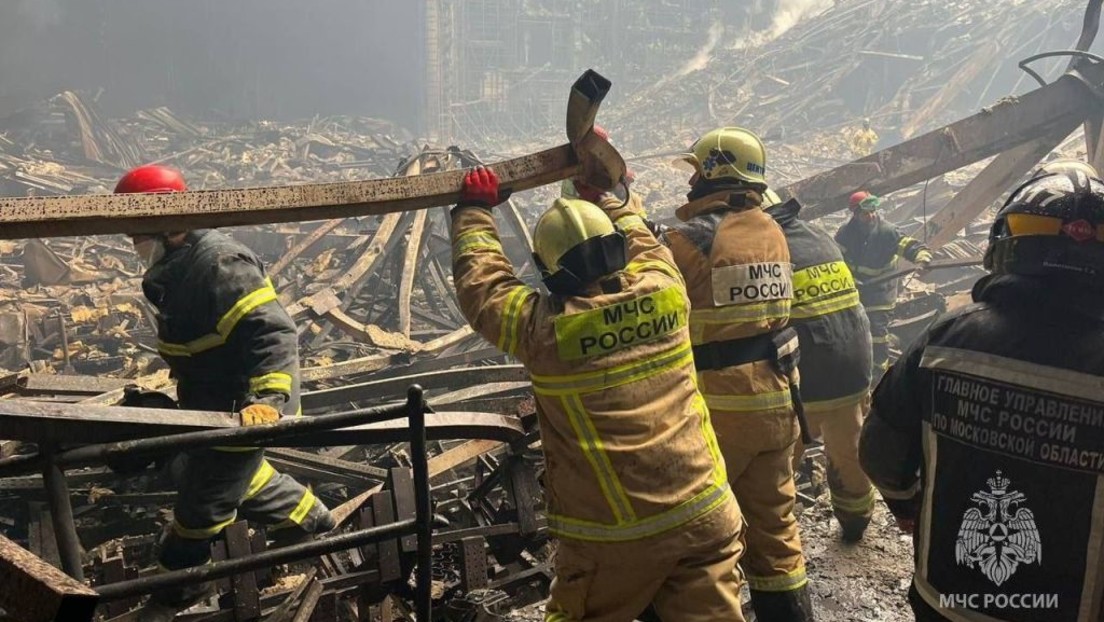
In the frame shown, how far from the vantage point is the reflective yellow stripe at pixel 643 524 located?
2.21m

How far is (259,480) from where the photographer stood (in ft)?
10.4

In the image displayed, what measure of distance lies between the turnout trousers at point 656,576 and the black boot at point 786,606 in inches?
30.7

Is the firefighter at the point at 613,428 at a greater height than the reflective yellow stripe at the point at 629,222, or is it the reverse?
the reflective yellow stripe at the point at 629,222

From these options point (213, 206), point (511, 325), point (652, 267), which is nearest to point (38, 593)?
point (213, 206)

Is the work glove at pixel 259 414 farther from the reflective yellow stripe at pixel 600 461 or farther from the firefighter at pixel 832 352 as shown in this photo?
the firefighter at pixel 832 352

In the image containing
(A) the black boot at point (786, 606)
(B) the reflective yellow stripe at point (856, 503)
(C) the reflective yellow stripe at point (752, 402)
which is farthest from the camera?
(B) the reflective yellow stripe at point (856, 503)

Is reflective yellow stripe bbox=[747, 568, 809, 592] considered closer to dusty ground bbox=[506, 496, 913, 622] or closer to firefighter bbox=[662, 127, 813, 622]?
firefighter bbox=[662, 127, 813, 622]

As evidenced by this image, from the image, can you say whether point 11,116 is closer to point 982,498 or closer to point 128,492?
point 128,492

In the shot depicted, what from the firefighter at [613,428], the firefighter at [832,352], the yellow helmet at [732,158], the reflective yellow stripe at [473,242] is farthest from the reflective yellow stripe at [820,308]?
the reflective yellow stripe at [473,242]

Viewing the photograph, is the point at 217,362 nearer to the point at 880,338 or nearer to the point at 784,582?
the point at 784,582

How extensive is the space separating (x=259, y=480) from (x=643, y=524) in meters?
1.86

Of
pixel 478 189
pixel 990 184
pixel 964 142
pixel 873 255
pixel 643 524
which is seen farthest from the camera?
pixel 990 184

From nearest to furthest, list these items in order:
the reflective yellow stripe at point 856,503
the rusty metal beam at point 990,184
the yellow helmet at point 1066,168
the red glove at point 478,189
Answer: the yellow helmet at point 1066,168, the red glove at point 478,189, the reflective yellow stripe at point 856,503, the rusty metal beam at point 990,184

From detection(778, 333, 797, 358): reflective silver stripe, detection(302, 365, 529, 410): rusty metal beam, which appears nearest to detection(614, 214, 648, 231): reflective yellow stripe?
detection(778, 333, 797, 358): reflective silver stripe
